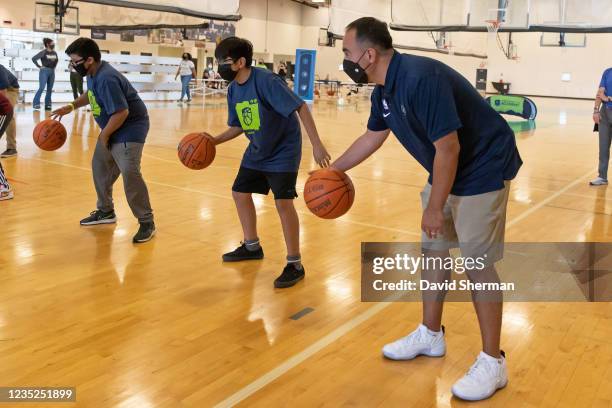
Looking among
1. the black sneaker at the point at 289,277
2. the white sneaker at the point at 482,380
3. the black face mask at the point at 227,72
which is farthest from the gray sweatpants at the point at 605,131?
the white sneaker at the point at 482,380

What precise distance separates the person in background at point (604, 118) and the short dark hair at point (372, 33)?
6.84 metres

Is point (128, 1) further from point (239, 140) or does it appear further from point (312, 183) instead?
point (312, 183)

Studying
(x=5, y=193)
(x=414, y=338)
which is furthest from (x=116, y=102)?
(x=414, y=338)

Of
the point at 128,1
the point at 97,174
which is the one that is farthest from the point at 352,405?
the point at 128,1

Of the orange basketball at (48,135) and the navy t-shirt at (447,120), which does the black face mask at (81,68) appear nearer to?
the orange basketball at (48,135)

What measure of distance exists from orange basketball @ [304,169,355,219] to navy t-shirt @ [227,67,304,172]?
36.6 inches

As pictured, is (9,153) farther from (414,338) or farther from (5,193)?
(414,338)

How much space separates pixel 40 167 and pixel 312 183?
20.1ft

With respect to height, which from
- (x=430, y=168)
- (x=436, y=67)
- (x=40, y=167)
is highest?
(x=436, y=67)

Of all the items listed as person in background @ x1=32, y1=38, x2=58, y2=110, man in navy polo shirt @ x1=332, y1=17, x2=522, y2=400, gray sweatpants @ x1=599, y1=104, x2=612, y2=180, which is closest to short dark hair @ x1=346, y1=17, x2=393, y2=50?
man in navy polo shirt @ x1=332, y1=17, x2=522, y2=400

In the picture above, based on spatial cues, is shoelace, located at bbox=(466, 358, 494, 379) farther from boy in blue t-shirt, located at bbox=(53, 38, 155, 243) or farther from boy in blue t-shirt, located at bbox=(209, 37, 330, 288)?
boy in blue t-shirt, located at bbox=(53, 38, 155, 243)

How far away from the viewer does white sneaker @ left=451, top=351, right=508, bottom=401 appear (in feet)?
9.50

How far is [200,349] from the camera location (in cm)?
336

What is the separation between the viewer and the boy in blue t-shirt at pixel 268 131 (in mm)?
4176
